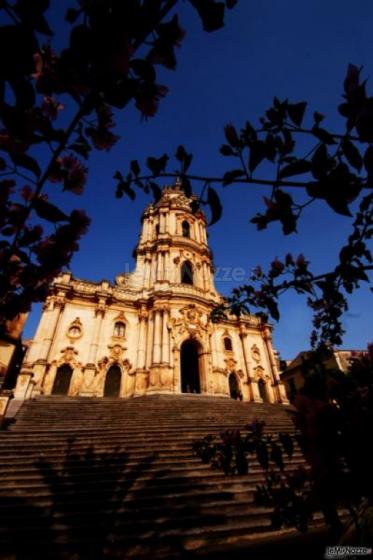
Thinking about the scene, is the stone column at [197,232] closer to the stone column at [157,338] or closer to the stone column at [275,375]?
the stone column at [157,338]

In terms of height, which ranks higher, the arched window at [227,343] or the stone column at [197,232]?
the stone column at [197,232]

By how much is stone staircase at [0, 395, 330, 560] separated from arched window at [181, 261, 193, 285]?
1458 cm

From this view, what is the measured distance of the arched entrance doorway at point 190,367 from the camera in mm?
18533

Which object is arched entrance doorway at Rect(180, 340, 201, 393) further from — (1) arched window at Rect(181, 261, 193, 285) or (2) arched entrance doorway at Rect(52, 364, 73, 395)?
(2) arched entrance doorway at Rect(52, 364, 73, 395)

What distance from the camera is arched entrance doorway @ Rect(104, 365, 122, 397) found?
15.7m

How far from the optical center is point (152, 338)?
1752cm

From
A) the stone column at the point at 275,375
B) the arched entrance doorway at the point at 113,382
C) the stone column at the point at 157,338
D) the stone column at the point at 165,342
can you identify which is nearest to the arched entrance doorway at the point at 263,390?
the stone column at the point at 275,375

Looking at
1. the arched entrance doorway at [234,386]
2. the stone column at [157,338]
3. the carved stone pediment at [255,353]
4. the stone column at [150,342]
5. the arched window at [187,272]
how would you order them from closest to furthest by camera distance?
the stone column at [157,338], the stone column at [150,342], the arched entrance doorway at [234,386], the carved stone pediment at [255,353], the arched window at [187,272]

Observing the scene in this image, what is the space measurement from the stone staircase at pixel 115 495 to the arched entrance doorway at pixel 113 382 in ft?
23.9

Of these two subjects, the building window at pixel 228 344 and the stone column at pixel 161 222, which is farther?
the stone column at pixel 161 222

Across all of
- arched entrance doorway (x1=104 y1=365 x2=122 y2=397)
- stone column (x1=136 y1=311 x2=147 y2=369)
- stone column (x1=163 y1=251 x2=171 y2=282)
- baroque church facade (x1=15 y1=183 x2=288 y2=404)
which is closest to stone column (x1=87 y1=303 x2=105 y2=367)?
baroque church facade (x1=15 y1=183 x2=288 y2=404)

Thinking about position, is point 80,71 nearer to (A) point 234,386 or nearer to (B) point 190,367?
(B) point 190,367

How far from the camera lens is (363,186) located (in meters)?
1.24

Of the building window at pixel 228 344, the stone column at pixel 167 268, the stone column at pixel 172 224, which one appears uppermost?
the stone column at pixel 172 224
